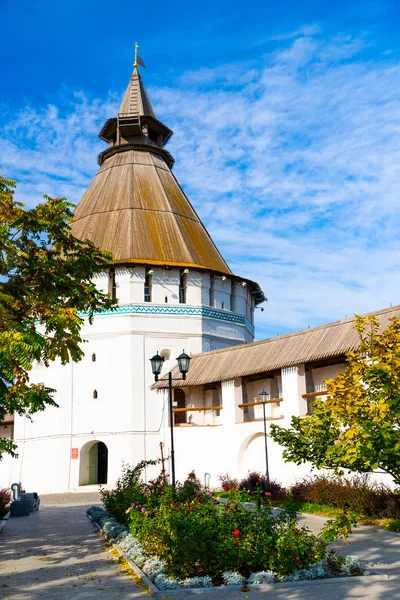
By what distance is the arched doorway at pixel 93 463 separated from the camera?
2781 centimetres

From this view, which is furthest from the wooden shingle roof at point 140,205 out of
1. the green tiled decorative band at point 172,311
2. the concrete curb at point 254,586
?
the concrete curb at point 254,586

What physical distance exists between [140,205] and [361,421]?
24.9m

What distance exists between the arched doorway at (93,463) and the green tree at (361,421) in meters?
20.0

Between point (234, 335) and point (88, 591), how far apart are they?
931 inches

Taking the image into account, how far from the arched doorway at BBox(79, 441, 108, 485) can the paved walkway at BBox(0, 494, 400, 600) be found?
41.9 ft

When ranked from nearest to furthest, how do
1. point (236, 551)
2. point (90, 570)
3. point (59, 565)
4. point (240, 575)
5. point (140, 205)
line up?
point (240, 575) < point (236, 551) < point (90, 570) < point (59, 565) < point (140, 205)

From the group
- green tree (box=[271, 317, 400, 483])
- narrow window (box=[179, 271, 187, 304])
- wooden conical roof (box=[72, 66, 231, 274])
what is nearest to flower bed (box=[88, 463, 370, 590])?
green tree (box=[271, 317, 400, 483])

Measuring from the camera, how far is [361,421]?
8445 millimetres

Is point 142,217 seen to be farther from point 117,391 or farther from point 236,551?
point 236,551

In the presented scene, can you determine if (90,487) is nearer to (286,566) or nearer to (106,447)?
(106,447)

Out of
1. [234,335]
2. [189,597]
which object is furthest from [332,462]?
[234,335]

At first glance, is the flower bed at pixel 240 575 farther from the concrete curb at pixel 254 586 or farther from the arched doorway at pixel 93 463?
the arched doorway at pixel 93 463

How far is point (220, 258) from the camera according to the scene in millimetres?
33094

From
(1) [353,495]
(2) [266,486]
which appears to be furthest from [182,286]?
(1) [353,495]
